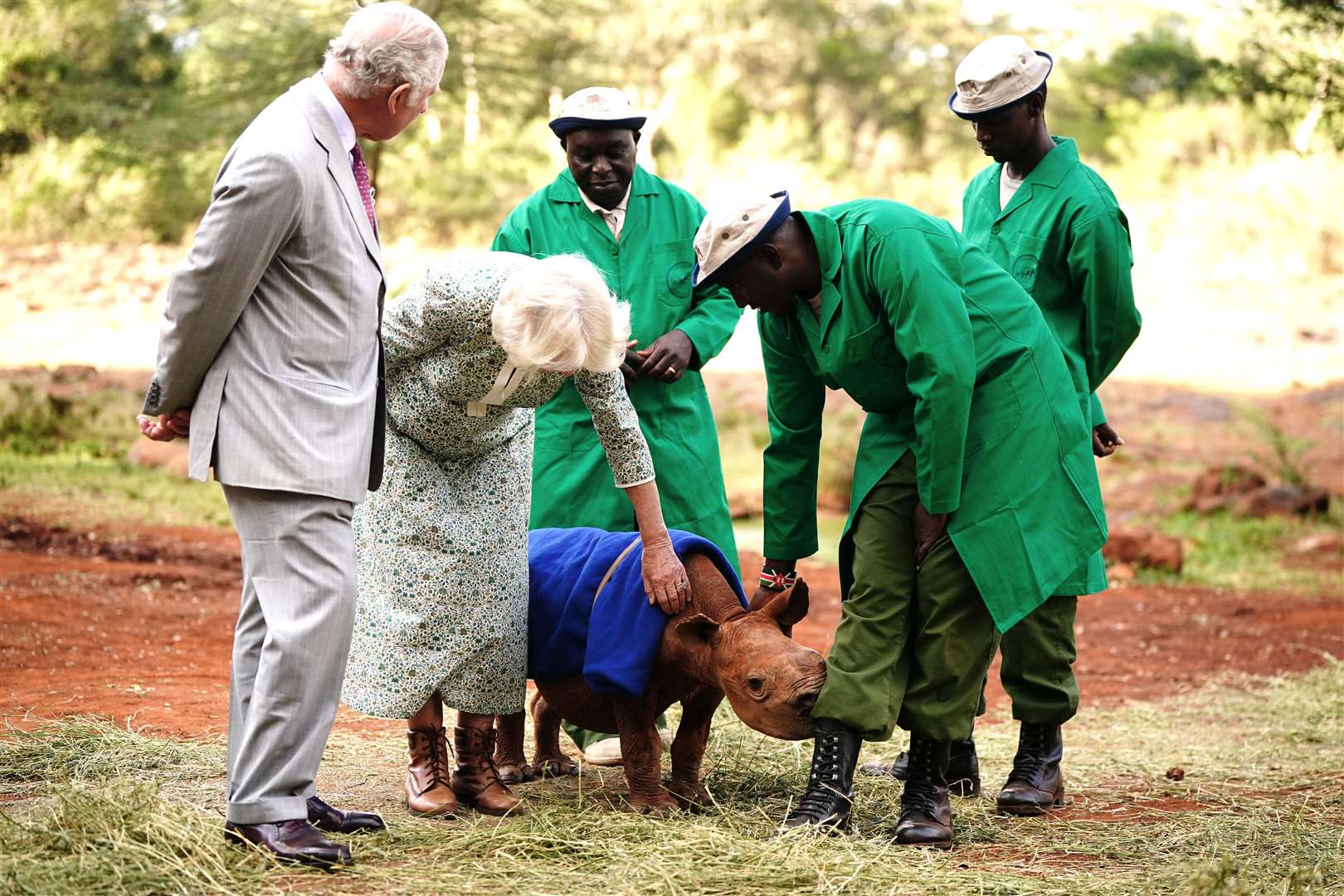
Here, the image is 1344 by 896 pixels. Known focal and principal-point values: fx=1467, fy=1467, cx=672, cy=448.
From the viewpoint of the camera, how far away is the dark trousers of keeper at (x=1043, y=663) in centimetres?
484

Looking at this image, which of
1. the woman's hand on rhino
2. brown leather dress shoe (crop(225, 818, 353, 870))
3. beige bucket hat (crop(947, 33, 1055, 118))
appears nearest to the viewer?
brown leather dress shoe (crop(225, 818, 353, 870))

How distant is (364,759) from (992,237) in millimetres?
2894

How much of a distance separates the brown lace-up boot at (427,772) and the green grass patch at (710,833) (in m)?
0.08

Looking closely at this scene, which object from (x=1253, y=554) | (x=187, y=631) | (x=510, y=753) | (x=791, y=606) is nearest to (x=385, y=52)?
(x=791, y=606)

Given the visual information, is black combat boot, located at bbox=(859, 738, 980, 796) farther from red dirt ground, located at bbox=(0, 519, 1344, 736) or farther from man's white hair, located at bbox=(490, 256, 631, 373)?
red dirt ground, located at bbox=(0, 519, 1344, 736)

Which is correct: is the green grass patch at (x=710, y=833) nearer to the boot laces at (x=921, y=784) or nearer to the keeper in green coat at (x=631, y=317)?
the boot laces at (x=921, y=784)

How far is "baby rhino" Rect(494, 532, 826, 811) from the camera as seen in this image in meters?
4.21

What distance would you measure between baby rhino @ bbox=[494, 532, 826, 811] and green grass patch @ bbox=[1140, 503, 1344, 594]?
22.6 feet

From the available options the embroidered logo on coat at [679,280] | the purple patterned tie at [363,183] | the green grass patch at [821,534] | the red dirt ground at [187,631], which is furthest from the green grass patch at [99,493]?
the purple patterned tie at [363,183]

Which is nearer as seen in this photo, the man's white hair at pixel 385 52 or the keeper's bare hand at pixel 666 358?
the man's white hair at pixel 385 52

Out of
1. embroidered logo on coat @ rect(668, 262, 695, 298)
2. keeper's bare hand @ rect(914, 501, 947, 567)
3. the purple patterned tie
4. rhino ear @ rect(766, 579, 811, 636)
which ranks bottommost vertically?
rhino ear @ rect(766, 579, 811, 636)

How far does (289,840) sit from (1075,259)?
121 inches

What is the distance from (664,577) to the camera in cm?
435

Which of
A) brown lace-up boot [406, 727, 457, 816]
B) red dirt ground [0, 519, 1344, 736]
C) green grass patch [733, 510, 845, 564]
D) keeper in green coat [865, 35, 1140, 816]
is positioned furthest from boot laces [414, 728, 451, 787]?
green grass patch [733, 510, 845, 564]
